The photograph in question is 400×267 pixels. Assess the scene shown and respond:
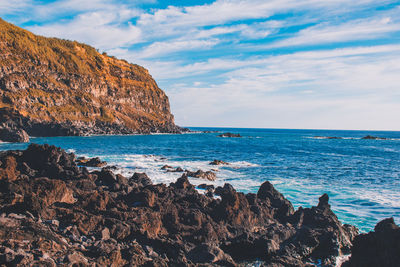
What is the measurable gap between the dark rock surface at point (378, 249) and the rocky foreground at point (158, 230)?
9 centimetres

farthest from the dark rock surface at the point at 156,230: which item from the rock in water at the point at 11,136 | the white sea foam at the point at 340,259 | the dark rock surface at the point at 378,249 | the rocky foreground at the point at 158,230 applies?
the rock in water at the point at 11,136

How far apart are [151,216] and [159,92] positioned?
529 ft

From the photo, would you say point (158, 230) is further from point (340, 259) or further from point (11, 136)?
point (11, 136)

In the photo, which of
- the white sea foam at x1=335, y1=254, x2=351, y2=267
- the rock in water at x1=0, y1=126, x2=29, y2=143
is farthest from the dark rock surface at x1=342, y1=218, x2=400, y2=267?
the rock in water at x1=0, y1=126, x2=29, y2=143

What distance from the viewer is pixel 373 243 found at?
27.8 feet

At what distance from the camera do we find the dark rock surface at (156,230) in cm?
840

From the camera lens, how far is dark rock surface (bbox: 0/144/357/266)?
27.6 ft

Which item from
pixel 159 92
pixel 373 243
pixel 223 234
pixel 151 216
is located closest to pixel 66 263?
pixel 151 216

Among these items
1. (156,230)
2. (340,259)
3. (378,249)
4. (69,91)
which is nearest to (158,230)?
(156,230)

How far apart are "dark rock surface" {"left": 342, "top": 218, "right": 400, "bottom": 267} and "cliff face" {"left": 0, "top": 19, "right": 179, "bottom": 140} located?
87.1 meters

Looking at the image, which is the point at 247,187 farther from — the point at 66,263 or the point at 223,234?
the point at 66,263

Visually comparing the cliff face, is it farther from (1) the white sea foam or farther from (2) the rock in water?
(1) the white sea foam

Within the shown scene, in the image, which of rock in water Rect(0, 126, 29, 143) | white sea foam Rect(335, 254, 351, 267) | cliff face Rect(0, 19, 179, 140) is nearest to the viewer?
white sea foam Rect(335, 254, 351, 267)

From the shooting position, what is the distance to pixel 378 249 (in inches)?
324
